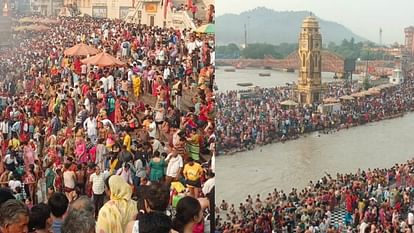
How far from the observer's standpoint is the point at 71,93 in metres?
4.53

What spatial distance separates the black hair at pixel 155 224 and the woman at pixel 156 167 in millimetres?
1376

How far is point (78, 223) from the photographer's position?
311 cm

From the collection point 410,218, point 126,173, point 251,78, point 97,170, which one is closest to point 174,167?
point 126,173

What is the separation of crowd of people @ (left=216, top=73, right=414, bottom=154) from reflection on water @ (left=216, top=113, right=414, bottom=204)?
2.0 inches

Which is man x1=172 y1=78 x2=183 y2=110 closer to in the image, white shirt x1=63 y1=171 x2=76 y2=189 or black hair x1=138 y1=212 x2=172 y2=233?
white shirt x1=63 y1=171 x2=76 y2=189

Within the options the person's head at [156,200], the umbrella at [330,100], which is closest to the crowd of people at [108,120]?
the person's head at [156,200]

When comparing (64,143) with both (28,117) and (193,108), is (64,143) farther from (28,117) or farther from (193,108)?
(193,108)

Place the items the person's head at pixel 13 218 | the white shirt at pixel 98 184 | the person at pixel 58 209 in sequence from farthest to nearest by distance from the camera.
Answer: the white shirt at pixel 98 184 → the person at pixel 58 209 → the person's head at pixel 13 218

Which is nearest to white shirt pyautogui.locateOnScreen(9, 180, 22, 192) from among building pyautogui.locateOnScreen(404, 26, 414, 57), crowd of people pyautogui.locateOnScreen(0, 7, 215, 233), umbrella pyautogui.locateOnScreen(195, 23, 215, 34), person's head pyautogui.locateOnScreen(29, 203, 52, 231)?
crowd of people pyautogui.locateOnScreen(0, 7, 215, 233)

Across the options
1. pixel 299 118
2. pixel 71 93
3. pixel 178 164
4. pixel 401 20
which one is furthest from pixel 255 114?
pixel 71 93

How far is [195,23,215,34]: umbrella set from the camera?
397 centimetres

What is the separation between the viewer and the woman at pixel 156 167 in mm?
4086

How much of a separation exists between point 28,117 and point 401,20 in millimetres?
2431

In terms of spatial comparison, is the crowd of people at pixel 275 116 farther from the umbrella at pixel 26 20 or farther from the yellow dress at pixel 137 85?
the umbrella at pixel 26 20
